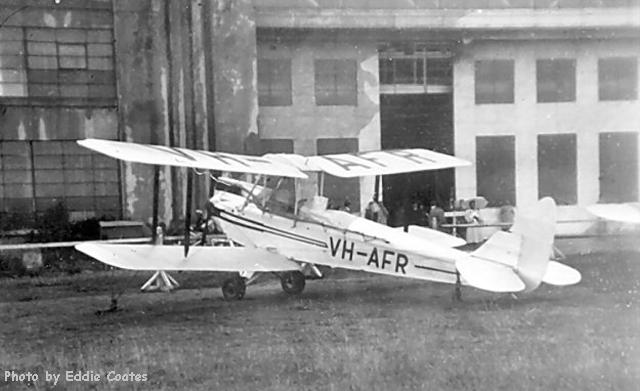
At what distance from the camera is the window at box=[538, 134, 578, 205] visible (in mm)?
4707

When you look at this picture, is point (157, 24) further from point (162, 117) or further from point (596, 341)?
point (596, 341)

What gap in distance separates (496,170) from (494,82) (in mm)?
681

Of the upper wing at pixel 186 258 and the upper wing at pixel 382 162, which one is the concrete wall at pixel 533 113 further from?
the upper wing at pixel 186 258

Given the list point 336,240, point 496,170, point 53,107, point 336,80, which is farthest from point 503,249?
point 53,107

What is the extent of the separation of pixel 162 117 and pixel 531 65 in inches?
106

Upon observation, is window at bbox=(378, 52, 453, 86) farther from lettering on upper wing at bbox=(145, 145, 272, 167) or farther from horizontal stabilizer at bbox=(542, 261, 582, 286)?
horizontal stabilizer at bbox=(542, 261, 582, 286)

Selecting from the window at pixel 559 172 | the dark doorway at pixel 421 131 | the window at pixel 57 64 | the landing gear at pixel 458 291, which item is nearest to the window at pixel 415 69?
the dark doorway at pixel 421 131

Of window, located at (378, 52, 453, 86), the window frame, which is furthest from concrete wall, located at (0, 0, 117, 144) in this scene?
window, located at (378, 52, 453, 86)

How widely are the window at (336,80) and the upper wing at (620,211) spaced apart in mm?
1846

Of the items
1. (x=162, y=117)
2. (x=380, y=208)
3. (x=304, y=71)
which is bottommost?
(x=380, y=208)

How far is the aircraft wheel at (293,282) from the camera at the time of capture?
588 centimetres

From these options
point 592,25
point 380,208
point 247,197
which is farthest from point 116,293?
point 592,25

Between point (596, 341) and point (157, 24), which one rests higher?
point (157, 24)

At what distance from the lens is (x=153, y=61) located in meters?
4.21
